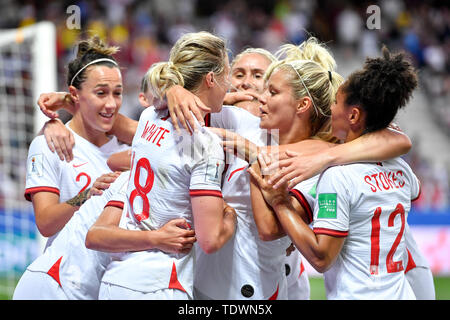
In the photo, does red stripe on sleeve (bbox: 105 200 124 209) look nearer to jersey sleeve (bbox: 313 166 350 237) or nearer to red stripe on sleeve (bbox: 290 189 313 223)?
red stripe on sleeve (bbox: 290 189 313 223)

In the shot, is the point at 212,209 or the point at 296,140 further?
the point at 296,140

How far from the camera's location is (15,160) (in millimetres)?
8336

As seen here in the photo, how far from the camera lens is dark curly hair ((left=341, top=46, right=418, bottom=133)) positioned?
283 centimetres

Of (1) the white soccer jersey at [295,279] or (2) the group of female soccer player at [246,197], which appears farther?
(1) the white soccer jersey at [295,279]

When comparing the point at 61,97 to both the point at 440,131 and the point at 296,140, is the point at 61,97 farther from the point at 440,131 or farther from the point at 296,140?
the point at 440,131

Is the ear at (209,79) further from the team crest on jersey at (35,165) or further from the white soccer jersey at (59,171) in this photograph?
the team crest on jersey at (35,165)

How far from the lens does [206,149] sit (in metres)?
2.82

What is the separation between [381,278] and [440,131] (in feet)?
34.4

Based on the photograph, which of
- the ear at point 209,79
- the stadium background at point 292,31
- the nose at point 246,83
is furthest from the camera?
the stadium background at point 292,31

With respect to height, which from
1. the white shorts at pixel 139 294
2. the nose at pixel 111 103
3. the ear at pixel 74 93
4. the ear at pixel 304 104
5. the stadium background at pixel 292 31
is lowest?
the white shorts at pixel 139 294

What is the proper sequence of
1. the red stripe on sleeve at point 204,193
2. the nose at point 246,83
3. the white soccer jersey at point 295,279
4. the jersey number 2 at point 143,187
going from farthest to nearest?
the nose at point 246,83, the white soccer jersey at point 295,279, the jersey number 2 at point 143,187, the red stripe on sleeve at point 204,193

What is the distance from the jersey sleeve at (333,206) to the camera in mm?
2775

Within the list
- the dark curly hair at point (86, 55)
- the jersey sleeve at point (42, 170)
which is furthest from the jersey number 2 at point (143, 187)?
the dark curly hair at point (86, 55)
